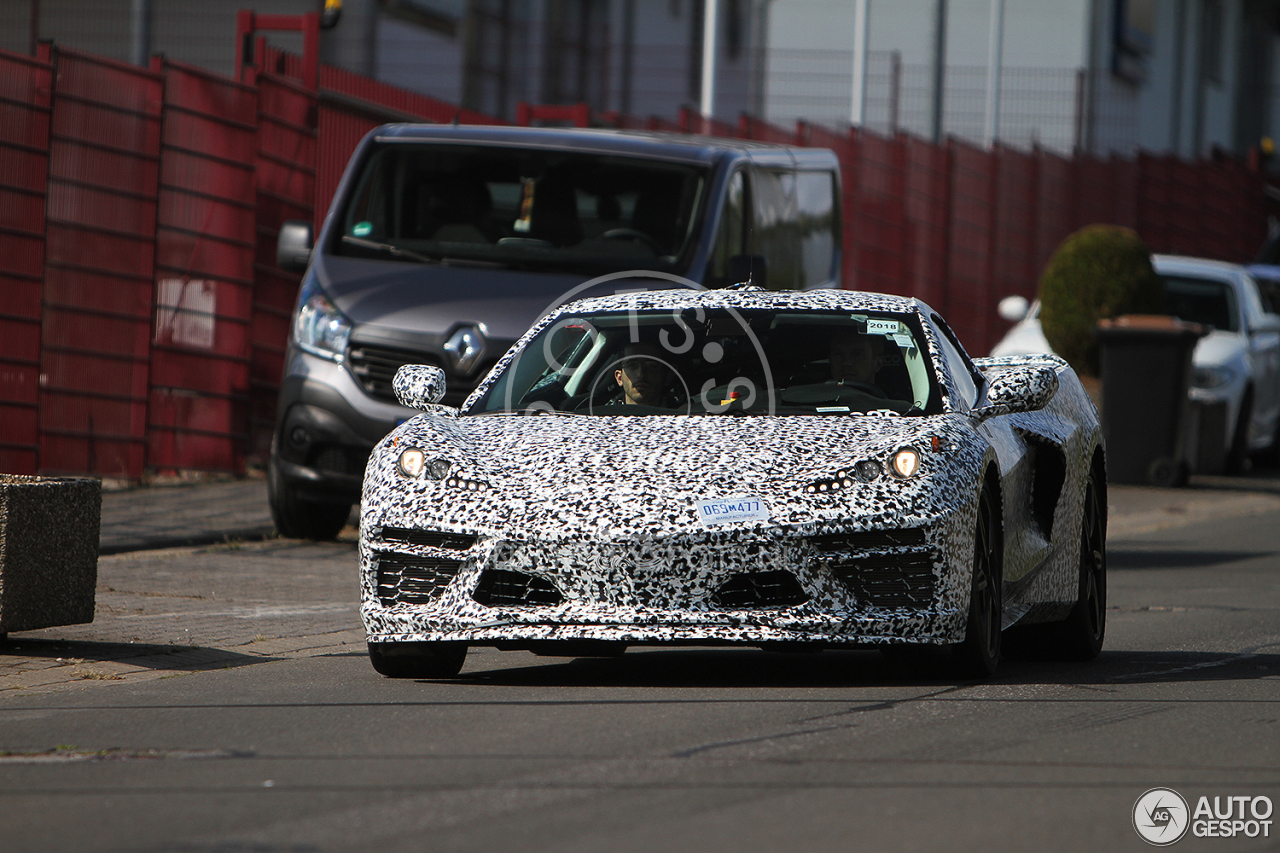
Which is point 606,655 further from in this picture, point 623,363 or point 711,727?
point 711,727

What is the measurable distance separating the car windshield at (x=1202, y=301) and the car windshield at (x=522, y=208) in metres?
10.3

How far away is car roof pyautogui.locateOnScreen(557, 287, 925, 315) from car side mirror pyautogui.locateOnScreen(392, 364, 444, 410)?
650mm

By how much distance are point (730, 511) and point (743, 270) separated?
499 centimetres

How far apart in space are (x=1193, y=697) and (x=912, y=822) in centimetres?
258

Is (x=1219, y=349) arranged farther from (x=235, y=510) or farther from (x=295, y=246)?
(x=295, y=246)

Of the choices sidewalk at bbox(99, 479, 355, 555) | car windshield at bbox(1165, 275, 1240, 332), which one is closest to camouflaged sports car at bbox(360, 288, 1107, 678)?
sidewalk at bbox(99, 479, 355, 555)

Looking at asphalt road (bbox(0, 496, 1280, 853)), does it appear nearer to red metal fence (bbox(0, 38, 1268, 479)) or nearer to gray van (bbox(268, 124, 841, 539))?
gray van (bbox(268, 124, 841, 539))

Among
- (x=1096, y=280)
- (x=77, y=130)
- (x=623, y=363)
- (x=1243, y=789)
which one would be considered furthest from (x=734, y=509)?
(x=1096, y=280)

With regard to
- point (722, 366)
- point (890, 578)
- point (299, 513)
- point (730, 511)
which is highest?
point (722, 366)

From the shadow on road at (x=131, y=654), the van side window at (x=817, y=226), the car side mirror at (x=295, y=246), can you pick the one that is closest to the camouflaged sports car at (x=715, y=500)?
the shadow on road at (x=131, y=654)

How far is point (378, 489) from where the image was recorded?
7.34 metres

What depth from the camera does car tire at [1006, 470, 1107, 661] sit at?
854 centimetres

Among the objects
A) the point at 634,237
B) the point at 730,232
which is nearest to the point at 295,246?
the point at 634,237

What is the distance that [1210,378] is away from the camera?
2072cm
